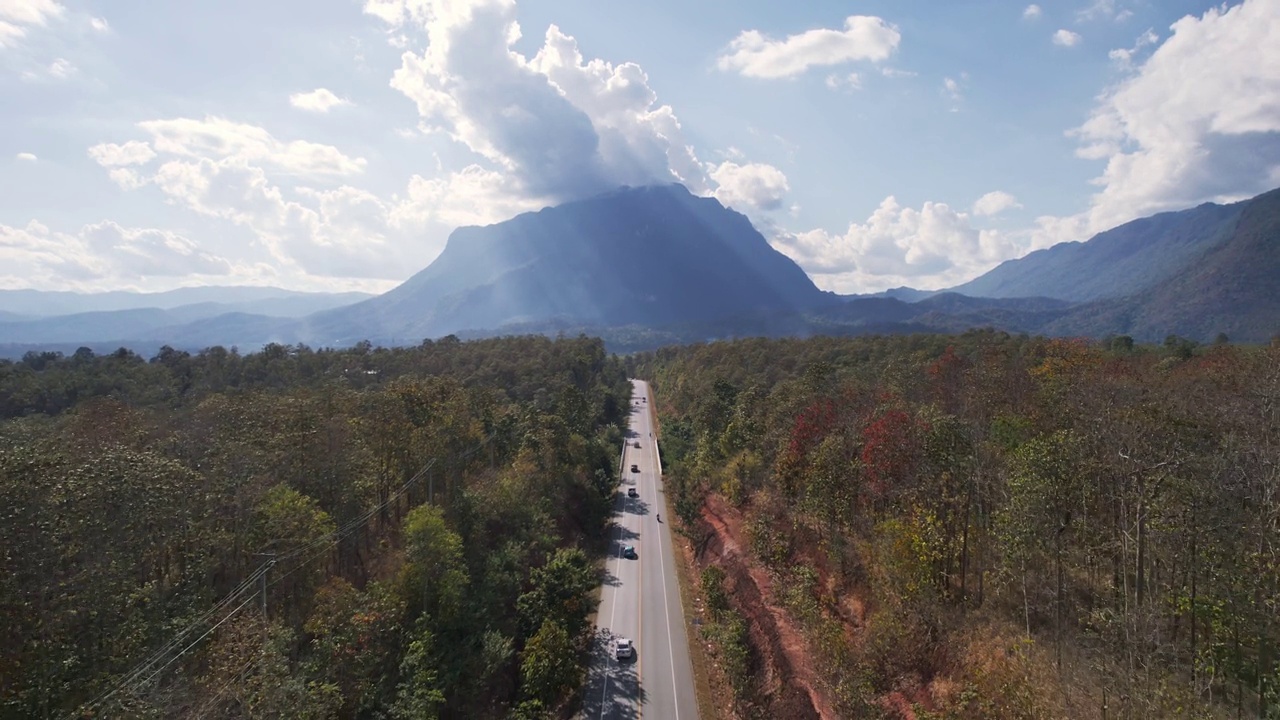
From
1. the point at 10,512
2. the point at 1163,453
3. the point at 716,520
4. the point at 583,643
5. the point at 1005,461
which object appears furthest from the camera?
the point at 716,520

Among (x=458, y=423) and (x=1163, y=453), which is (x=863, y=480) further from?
(x=458, y=423)

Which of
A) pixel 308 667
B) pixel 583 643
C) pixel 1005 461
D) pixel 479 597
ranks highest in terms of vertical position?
pixel 1005 461

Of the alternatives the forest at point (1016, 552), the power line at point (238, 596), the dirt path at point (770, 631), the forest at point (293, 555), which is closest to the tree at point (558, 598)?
the forest at point (293, 555)

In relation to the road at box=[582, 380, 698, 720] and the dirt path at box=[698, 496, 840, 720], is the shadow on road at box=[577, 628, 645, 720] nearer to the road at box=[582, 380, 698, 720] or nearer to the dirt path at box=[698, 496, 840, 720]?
the road at box=[582, 380, 698, 720]

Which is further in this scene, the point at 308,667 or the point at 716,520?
the point at 716,520

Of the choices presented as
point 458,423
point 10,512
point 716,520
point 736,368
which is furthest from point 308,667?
point 736,368

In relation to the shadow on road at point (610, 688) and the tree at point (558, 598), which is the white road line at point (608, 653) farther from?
the tree at point (558, 598)

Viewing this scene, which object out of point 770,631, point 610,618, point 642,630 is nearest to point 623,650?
point 642,630
